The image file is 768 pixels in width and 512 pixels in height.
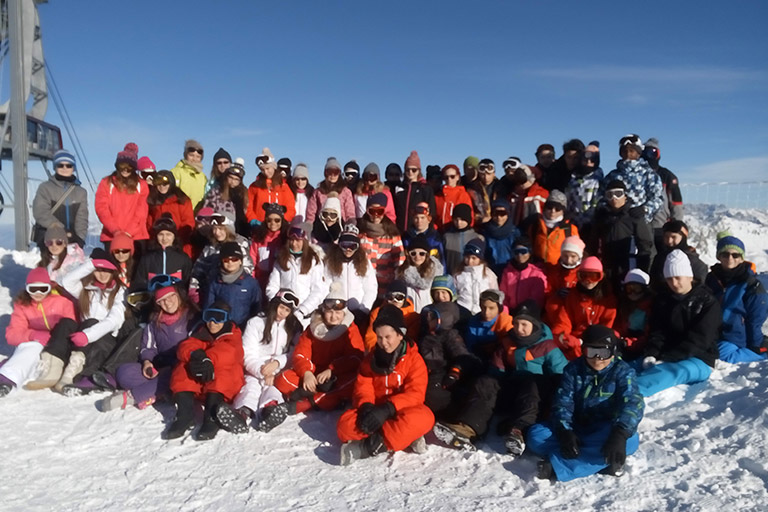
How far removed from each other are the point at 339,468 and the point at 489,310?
229cm

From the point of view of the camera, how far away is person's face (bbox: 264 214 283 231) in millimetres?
7297

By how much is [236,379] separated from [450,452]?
7.26 feet

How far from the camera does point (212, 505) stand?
12.7 ft

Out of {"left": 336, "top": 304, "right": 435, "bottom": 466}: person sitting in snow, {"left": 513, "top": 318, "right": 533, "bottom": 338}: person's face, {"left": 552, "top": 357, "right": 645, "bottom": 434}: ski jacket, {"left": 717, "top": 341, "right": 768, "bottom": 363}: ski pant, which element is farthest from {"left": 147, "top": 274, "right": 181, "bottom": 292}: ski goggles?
{"left": 717, "top": 341, "right": 768, "bottom": 363}: ski pant

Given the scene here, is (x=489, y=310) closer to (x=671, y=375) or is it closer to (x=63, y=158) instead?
(x=671, y=375)

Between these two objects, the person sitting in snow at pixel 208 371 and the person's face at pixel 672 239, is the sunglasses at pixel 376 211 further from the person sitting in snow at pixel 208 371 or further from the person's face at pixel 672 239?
the person's face at pixel 672 239

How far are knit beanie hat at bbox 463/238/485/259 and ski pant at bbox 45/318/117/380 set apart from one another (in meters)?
4.30

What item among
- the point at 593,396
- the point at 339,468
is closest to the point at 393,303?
the point at 339,468

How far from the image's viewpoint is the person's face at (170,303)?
601 centimetres

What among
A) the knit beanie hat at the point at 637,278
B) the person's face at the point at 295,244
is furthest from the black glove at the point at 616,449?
the person's face at the point at 295,244

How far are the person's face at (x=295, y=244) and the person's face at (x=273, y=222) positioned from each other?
0.61 m

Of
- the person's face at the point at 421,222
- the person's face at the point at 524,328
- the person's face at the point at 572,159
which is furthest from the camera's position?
the person's face at the point at 572,159

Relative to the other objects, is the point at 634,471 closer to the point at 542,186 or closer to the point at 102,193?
the point at 542,186

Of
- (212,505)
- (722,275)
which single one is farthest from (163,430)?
(722,275)
